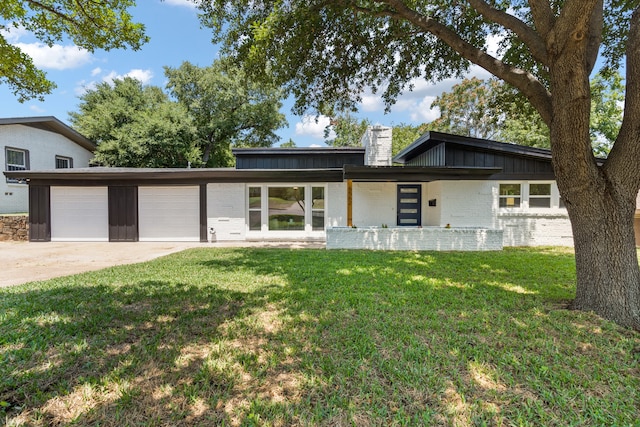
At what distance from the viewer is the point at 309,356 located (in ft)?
9.66

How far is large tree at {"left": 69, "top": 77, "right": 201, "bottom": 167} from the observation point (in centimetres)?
2056

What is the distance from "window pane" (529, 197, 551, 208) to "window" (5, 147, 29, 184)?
22.4 meters

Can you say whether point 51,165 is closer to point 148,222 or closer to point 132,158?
point 132,158

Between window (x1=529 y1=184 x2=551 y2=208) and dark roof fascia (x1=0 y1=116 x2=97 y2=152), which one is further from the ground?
dark roof fascia (x1=0 y1=116 x2=97 y2=152)

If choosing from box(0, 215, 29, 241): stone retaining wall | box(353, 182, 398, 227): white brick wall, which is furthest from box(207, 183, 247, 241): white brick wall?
box(0, 215, 29, 241): stone retaining wall

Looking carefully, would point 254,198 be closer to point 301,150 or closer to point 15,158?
point 301,150

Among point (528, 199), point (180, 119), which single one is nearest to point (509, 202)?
point (528, 199)

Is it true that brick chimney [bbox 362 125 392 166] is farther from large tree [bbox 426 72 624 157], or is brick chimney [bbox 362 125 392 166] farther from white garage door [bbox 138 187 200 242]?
white garage door [bbox 138 187 200 242]

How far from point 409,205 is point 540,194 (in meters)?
4.60

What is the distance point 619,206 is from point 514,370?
8.50 feet

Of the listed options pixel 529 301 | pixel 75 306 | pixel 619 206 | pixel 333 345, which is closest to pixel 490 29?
pixel 619 206

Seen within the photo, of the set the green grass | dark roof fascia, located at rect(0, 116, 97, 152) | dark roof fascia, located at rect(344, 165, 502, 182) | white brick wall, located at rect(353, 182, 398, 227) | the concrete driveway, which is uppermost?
dark roof fascia, located at rect(0, 116, 97, 152)

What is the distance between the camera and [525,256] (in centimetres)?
854

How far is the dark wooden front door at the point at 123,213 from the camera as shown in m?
11.8
